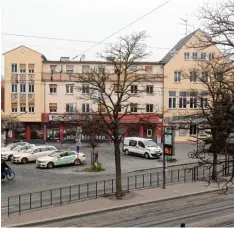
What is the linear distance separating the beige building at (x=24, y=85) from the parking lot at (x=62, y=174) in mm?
14594

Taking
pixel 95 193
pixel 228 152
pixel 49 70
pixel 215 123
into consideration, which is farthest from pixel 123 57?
pixel 49 70

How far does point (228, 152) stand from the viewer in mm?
13352

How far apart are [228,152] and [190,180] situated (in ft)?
42.1

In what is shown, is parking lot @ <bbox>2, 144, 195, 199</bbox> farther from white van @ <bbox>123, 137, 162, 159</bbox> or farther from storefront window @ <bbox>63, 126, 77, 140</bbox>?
storefront window @ <bbox>63, 126, 77, 140</bbox>

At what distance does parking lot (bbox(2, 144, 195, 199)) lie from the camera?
82.7 feet

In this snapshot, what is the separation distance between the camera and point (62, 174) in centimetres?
2962

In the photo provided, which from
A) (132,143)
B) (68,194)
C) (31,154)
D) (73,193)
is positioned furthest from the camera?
(132,143)

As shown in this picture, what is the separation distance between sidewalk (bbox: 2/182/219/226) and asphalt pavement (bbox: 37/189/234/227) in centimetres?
37

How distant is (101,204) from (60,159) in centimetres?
1413

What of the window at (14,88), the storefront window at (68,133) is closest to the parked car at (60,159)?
the storefront window at (68,133)

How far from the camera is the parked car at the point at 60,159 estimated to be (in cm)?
3228

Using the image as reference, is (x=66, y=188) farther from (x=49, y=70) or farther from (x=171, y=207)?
(x=49, y=70)

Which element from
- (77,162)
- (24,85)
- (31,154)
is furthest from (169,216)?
(24,85)

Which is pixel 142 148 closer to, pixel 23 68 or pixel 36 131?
pixel 36 131
